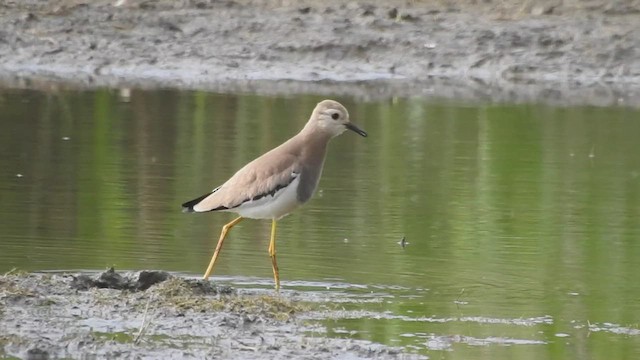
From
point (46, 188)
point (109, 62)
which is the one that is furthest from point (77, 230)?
point (109, 62)

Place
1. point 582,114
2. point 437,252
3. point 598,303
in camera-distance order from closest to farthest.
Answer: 1. point 598,303
2. point 437,252
3. point 582,114

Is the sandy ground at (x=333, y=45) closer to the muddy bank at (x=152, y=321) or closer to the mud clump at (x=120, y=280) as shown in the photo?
the mud clump at (x=120, y=280)

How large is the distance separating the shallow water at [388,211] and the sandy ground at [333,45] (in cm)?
143

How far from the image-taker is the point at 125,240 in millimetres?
10242

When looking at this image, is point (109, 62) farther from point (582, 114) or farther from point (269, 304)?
point (269, 304)

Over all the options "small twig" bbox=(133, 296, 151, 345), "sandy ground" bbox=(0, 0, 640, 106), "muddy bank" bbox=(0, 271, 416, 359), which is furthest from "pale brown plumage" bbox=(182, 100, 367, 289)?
"sandy ground" bbox=(0, 0, 640, 106)

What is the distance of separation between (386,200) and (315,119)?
2.59 metres

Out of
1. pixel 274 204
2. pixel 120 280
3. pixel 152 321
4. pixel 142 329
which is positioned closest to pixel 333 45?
pixel 274 204

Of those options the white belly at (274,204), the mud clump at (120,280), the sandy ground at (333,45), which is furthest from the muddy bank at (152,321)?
the sandy ground at (333,45)

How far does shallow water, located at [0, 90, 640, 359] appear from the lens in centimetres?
858

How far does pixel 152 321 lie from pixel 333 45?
459 inches

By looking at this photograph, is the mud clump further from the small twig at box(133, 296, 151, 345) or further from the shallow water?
the small twig at box(133, 296, 151, 345)

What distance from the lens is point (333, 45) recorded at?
63.2ft

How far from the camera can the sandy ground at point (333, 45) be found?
1839 centimetres
